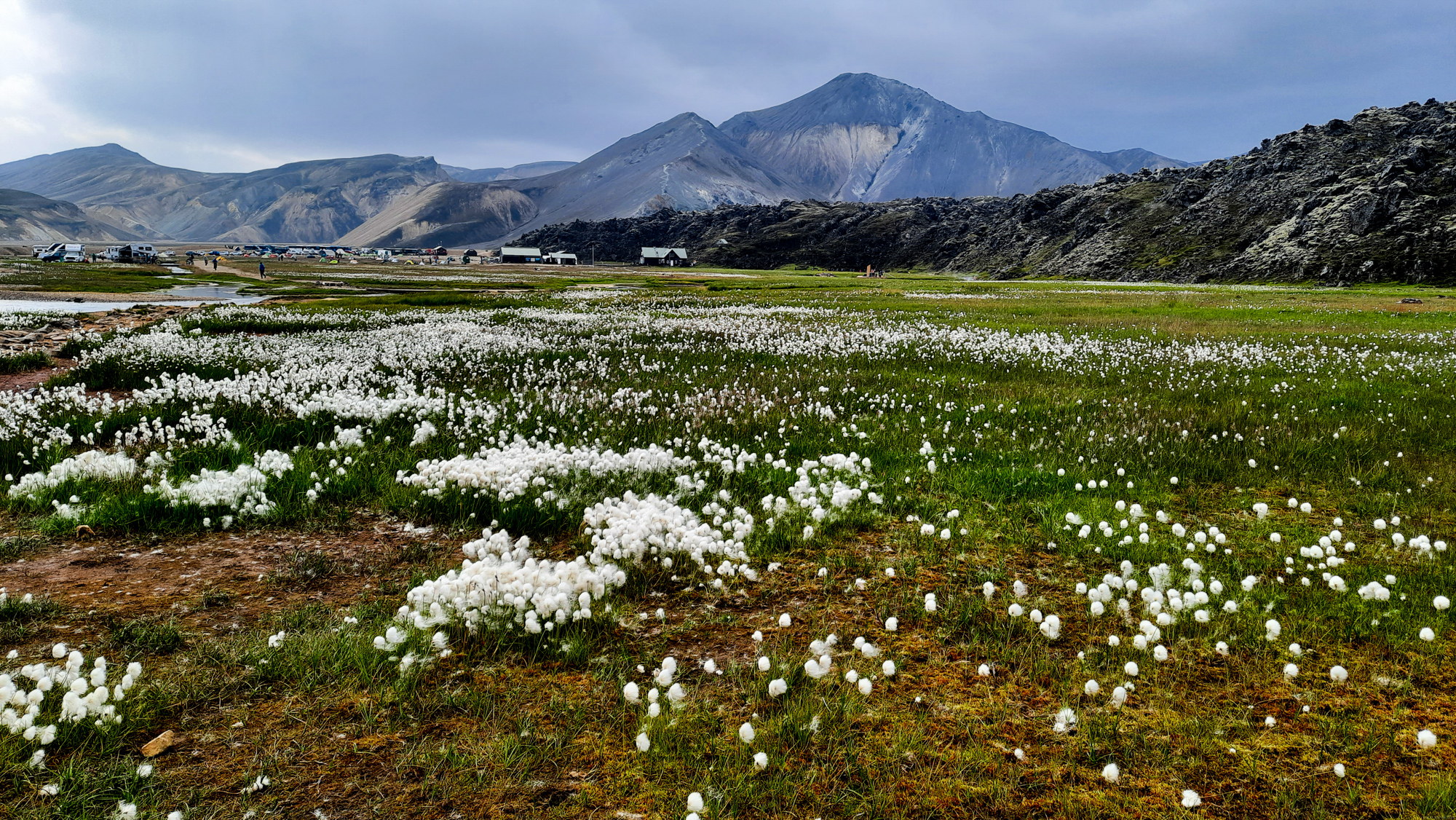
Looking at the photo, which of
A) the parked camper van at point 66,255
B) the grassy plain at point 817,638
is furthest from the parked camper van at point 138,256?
the grassy plain at point 817,638

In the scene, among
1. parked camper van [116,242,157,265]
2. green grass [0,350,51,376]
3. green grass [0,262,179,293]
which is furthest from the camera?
parked camper van [116,242,157,265]

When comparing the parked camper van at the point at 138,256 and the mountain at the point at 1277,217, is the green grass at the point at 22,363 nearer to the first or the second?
the mountain at the point at 1277,217

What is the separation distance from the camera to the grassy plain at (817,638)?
3.24m

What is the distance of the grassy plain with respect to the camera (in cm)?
324

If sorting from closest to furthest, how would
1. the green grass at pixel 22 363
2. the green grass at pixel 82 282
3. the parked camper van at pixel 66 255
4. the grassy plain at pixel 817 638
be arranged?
the grassy plain at pixel 817 638 < the green grass at pixel 22 363 < the green grass at pixel 82 282 < the parked camper van at pixel 66 255

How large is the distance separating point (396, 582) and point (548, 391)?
706 cm

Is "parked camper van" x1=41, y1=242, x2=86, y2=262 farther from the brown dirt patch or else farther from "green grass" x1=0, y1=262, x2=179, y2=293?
the brown dirt patch

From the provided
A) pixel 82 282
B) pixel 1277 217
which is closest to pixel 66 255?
pixel 82 282

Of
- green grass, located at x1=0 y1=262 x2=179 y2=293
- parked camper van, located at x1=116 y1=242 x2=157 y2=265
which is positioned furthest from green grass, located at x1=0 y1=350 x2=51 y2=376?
parked camper van, located at x1=116 y1=242 x2=157 y2=265

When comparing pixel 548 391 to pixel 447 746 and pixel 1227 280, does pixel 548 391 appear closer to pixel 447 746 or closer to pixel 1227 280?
pixel 447 746

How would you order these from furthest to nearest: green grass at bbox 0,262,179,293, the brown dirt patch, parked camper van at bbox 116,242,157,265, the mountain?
parked camper van at bbox 116,242,157,265
the mountain
green grass at bbox 0,262,179,293
the brown dirt patch

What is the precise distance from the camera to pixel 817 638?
15.1 feet

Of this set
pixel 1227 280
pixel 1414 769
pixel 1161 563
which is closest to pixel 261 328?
pixel 1161 563

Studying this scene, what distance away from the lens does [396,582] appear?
17.5 ft
